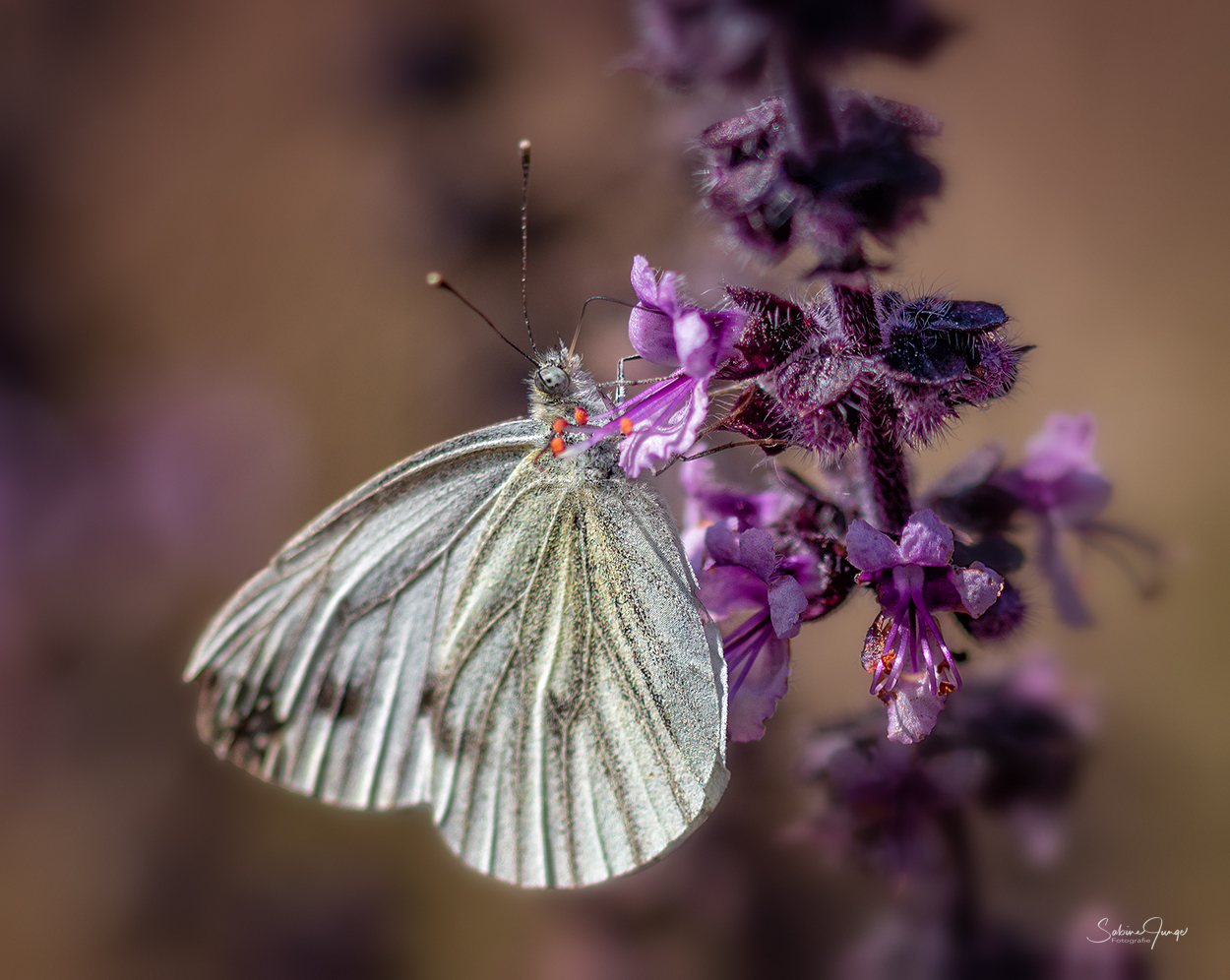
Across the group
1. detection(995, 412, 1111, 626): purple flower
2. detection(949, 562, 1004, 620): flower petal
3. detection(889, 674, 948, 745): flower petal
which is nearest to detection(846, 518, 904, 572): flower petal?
detection(949, 562, 1004, 620): flower petal

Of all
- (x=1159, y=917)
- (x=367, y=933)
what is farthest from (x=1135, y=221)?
(x=367, y=933)

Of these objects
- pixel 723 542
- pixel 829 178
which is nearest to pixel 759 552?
pixel 723 542

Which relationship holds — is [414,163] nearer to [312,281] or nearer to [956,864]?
[312,281]

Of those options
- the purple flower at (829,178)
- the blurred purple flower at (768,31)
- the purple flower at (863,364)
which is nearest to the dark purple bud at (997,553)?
the purple flower at (863,364)

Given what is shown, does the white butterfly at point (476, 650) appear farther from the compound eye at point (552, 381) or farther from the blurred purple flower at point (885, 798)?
the blurred purple flower at point (885, 798)

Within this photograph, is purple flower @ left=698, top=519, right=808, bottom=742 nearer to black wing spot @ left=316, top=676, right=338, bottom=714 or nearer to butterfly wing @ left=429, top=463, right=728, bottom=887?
butterfly wing @ left=429, top=463, right=728, bottom=887
